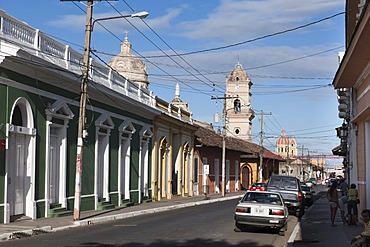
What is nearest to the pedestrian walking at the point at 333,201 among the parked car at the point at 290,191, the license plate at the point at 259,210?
the license plate at the point at 259,210

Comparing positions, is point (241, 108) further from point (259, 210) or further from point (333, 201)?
point (259, 210)

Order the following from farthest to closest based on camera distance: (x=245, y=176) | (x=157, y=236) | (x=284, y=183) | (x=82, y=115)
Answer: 1. (x=245, y=176)
2. (x=284, y=183)
3. (x=82, y=115)
4. (x=157, y=236)

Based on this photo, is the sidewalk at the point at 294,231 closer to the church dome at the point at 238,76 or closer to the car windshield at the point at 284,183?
the car windshield at the point at 284,183

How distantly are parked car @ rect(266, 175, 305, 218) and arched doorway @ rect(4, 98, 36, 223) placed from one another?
11.4 metres

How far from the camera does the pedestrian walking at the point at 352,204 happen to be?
876 inches

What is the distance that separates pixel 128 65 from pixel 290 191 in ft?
113

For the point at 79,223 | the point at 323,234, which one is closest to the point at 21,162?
the point at 79,223

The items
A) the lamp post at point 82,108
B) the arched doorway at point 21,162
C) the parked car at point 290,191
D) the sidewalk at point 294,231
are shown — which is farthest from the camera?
the parked car at point 290,191

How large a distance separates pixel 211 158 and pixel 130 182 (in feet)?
77.2

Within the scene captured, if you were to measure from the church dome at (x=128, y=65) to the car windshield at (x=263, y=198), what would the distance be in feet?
135

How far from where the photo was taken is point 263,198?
68.1ft

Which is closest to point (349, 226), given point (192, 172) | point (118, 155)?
point (118, 155)

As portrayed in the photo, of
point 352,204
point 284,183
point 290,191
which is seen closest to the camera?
point 352,204

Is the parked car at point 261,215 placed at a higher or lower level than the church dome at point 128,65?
lower
